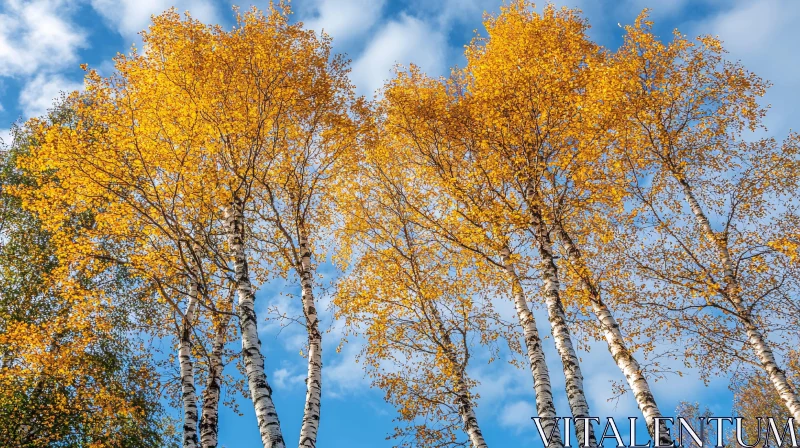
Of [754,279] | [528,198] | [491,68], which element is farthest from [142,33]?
[754,279]

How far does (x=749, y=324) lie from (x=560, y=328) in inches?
218

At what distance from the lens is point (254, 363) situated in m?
10.4

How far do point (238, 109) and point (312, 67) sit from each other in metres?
2.56

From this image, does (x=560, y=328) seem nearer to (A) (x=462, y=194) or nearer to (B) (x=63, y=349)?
(A) (x=462, y=194)

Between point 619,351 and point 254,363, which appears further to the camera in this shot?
point 619,351

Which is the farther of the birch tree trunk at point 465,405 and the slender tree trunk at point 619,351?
the birch tree trunk at point 465,405

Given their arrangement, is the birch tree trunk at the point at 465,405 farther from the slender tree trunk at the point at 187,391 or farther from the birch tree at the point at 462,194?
the slender tree trunk at the point at 187,391

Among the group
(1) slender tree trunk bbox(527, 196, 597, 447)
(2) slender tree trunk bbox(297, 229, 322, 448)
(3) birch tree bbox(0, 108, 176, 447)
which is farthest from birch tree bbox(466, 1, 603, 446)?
(3) birch tree bbox(0, 108, 176, 447)

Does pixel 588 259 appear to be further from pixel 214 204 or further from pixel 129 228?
pixel 129 228

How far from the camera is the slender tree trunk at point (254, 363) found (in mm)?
9836

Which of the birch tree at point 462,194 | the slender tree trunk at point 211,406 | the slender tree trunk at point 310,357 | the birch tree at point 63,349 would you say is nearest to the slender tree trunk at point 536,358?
the birch tree at point 462,194

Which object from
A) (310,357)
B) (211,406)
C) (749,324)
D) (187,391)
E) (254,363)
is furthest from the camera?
(749,324)

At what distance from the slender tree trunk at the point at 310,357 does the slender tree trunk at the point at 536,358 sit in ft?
15.2

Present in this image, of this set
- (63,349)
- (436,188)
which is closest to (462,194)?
(436,188)
